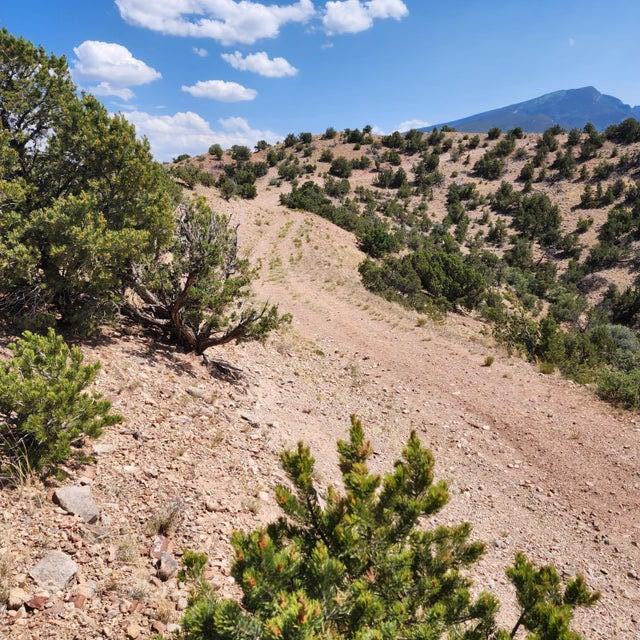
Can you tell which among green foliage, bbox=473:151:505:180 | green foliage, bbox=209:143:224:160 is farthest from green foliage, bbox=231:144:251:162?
green foliage, bbox=473:151:505:180

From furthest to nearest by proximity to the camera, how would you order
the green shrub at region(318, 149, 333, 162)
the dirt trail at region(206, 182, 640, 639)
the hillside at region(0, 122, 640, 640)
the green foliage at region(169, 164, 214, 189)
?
the green shrub at region(318, 149, 333, 162) < the green foliage at region(169, 164, 214, 189) < the dirt trail at region(206, 182, 640, 639) < the hillside at region(0, 122, 640, 640)

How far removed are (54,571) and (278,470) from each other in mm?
3445

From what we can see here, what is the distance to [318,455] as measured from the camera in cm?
795

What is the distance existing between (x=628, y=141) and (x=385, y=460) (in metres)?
54.8

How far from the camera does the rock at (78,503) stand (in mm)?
4590

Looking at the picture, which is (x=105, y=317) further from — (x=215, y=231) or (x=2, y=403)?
(x=2, y=403)

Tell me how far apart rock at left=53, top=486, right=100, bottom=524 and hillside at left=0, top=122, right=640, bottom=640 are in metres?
0.09

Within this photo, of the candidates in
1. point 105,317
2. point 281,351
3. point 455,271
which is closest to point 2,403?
point 105,317

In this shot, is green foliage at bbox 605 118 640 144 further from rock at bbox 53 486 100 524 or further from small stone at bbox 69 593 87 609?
small stone at bbox 69 593 87 609

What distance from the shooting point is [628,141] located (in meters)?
47.9

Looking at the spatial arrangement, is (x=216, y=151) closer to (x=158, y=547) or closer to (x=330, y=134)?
(x=330, y=134)

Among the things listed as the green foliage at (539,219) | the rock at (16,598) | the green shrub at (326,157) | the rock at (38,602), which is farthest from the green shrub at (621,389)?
the green shrub at (326,157)

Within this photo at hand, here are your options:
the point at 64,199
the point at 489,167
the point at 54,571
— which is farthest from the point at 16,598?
the point at 489,167

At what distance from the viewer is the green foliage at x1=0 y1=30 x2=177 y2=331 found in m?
7.17
